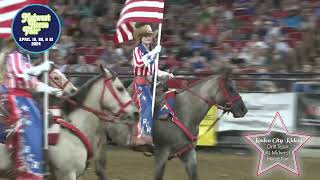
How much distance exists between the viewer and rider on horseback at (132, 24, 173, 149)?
33.7 ft

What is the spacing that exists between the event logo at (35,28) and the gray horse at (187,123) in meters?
2.94

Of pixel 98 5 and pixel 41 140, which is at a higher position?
pixel 98 5

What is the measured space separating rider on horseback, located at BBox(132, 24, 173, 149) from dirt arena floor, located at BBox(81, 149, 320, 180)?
2154 millimetres

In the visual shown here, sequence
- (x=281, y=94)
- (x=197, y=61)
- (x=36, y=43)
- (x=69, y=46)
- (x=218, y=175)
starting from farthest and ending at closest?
(x=69, y=46) → (x=197, y=61) → (x=281, y=94) → (x=218, y=175) → (x=36, y=43)

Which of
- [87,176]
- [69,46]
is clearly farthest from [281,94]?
[69,46]

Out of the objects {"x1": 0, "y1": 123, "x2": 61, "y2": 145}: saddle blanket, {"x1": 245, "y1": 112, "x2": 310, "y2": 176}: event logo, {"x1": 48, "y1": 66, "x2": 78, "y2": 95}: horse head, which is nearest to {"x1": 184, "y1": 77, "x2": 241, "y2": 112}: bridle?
{"x1": 245, "y1": 112, "x2": 310, "y2": 176}: event logo

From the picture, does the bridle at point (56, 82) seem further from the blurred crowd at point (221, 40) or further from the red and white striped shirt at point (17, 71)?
the blurred crowd at point (221, 40)

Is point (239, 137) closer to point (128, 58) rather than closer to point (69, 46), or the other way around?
point (128, 58)

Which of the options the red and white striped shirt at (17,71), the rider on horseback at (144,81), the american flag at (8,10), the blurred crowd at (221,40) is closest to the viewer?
the red and white striped shirt at (17,71)

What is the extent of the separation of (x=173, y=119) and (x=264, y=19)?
806cm

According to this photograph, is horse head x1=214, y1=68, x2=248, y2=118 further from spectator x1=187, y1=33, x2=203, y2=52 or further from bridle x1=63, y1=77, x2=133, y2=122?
spectator x1=187, y1=33, x2=203, y2=52

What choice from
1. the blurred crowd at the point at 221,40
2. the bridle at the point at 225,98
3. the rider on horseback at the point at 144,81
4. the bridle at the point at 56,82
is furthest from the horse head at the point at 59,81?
the blurred crowd at the point at 221,40

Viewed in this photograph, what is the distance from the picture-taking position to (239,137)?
49.1 ft

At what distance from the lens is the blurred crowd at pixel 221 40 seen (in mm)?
16344
